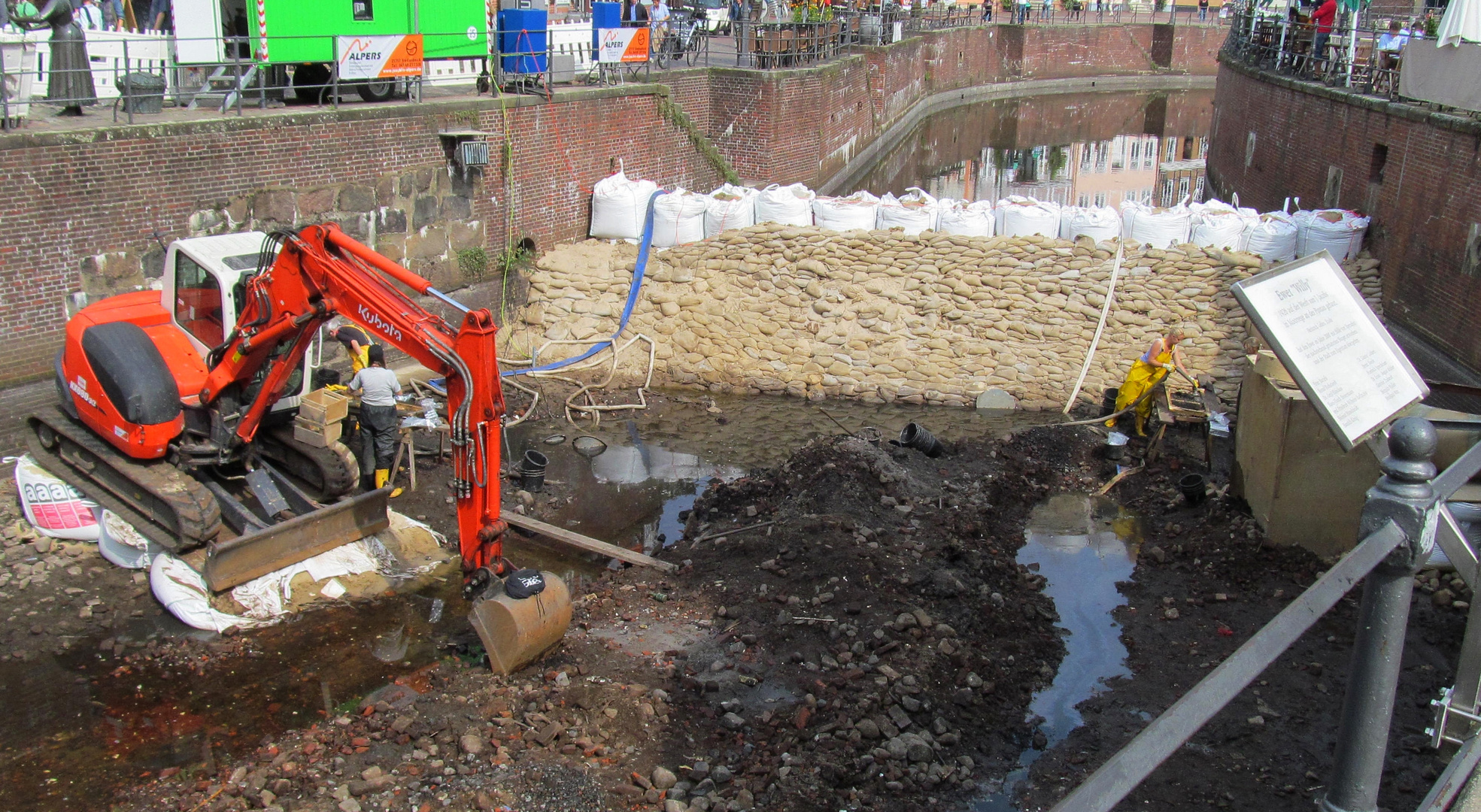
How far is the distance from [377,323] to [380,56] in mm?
8135

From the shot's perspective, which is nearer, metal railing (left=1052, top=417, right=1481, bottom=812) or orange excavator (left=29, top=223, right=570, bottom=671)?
metal railing (left=1052, top=417, right=1481, bottom=812)

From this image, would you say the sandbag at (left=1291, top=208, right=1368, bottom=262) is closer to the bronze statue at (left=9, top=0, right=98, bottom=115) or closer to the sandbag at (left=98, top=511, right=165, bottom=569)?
the sandbag at (left=98, top=511, right=165, bottom=569)

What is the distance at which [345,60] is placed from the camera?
1486 cm

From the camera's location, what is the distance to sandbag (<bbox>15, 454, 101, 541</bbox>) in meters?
9.61

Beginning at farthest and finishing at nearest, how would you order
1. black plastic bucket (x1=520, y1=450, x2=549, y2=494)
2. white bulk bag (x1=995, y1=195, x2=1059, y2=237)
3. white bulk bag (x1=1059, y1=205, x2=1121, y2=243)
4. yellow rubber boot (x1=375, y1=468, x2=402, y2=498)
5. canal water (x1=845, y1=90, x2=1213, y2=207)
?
1. canal water (x1=845, y1=90, x2=1213, y2=207)
2. white bulk bag (x1=995, y1=195, x2=1059, y2=237)
3. white bulk bag (x1=1059, y1=205, x2=1121, y2=243)
4. black plastic bucket (x1=520, y1=450, x2=549, y2=494)
5. yellow rubber boot (x1=375, y1=468, x2=402, y2=498)

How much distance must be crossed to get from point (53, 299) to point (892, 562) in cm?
916

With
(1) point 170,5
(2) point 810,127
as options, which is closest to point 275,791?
(1) point 170,5

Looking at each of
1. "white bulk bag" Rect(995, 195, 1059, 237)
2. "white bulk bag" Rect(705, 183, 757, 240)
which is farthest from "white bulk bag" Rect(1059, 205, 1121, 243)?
"white bulk bag" Rect(705, 183, 757, 240)

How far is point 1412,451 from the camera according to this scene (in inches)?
97.1

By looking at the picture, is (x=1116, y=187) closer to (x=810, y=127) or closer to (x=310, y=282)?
(x=810, y=127)

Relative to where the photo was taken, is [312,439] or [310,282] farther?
[312,439]

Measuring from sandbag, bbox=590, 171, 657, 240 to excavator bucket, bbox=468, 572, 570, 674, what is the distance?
10251 mm

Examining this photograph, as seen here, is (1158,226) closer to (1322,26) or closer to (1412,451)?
(1322,26)

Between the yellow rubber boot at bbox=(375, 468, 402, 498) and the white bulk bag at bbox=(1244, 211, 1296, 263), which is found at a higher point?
the white bulk bag at bbox=(1244, 211, 1296, 263)
